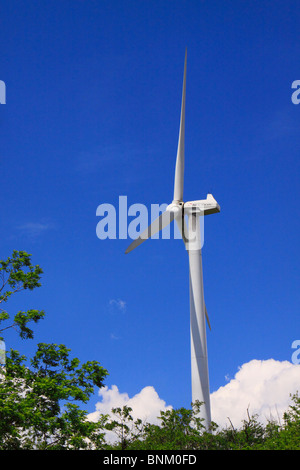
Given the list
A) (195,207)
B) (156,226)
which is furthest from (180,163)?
(156,226)

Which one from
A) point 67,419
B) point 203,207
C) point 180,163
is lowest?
point 67,419

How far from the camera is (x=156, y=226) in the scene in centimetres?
4088

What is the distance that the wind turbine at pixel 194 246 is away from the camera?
35844mm

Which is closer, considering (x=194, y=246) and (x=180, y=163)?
(x=194, y=246)

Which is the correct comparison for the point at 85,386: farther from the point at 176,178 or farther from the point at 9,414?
the point at 176,178

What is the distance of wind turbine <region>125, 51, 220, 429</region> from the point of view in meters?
35.8

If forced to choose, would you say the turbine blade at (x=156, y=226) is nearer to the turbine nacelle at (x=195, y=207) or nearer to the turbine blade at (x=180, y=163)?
the turbine nacelle at (x=195, y=207)

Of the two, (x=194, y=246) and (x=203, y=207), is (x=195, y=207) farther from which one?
(x=194, y=246)

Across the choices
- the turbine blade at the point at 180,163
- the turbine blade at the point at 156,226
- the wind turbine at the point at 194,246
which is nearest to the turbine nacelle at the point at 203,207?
the wind turbine at the point at 194,246

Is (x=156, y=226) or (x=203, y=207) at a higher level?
(x=203, y=207)

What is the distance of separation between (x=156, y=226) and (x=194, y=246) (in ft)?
11.7

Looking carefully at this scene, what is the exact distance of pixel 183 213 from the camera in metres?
41.4
